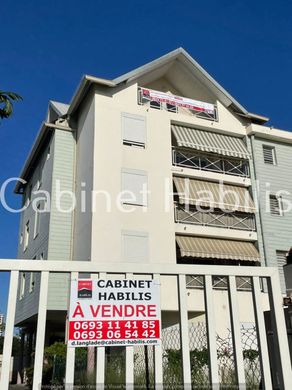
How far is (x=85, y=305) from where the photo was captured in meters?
4.54

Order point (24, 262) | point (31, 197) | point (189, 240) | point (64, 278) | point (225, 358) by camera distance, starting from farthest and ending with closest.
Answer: point (31, 197), point (189, 240), point (64, 278), point (225, 358), point (24, 262)

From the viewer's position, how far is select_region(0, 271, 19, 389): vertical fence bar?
4.12m

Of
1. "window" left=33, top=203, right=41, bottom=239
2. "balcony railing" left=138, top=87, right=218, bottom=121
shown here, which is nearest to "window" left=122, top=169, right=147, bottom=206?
"balcony railing" left=138, top=87, right=218, bottom=121

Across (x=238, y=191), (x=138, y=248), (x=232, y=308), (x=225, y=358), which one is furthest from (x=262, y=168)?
(x=232, y=308)

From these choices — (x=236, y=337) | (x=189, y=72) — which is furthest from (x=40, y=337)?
(x=189, y=72)

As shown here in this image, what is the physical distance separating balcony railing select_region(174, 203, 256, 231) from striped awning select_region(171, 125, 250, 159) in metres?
3.42

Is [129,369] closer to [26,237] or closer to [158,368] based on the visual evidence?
[158,368]

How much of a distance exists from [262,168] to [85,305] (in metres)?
21.4

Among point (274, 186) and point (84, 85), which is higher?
point (84, 85)

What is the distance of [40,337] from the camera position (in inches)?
170

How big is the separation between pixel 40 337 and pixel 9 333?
320 mm

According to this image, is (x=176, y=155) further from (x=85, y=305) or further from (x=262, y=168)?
(x=85, y=305)

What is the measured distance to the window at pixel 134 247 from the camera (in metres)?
19.2

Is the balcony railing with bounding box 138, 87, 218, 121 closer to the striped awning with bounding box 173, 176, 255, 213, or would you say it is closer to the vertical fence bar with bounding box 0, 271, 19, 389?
the striped awning with bounding box 173, 176, 255, 213
